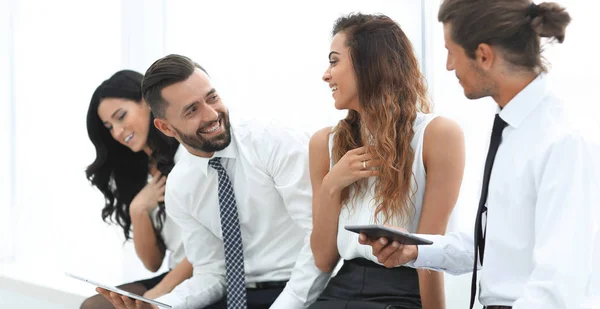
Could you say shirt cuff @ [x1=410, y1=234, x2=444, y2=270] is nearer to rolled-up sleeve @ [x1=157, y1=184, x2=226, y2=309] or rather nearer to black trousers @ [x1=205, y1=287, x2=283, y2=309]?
black trousers @ [x1=205, y1=287, x2=283, y2=309]

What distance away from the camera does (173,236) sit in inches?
138

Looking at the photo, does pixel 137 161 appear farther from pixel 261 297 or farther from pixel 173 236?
pixel 261 297

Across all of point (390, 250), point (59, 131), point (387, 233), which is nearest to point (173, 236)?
point (390, 250)

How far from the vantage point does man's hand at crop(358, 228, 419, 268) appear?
199cm

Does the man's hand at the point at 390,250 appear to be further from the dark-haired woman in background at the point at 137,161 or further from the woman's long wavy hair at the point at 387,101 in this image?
the dark-haired woman in background at the point at 137,161

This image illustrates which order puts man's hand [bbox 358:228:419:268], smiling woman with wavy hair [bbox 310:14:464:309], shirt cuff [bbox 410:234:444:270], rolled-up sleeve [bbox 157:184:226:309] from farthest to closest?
1. rolled-up sleeve [bbox 157:184:226:309]
2. smiling woman with wavy hair [bbox 310:14:464:309]
3. shirt cuff [bbox 410:234:444:270]
4. man's hand [bbox 358:228:419:268]

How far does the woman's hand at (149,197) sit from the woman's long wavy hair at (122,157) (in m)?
0.04

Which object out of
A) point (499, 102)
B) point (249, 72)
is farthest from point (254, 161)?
point (499, 102)

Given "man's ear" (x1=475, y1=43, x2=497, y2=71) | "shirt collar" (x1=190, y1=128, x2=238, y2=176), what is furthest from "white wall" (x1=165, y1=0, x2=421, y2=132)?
"man's ear" (x1=475, y1=43, x2=497, y2=71)

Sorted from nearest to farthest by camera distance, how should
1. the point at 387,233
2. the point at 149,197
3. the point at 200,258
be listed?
the point at 387,233 < the point at 200,258 < the point at 149,197

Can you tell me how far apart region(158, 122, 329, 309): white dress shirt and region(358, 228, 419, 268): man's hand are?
2.55 feet

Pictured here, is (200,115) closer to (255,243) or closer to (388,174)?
(255,243)

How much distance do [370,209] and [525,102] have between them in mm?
788

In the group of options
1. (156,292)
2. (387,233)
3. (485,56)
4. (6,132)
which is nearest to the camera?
(485,56)
